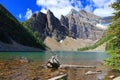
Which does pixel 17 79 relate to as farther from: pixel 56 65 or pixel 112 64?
pixel 56 65

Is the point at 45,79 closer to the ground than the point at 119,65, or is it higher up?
closer to the ground

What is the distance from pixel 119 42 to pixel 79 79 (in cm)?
789

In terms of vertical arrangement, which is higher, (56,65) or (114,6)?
(114,6)

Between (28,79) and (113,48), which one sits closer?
(113,48)

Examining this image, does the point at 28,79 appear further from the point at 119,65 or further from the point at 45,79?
the point at 119,65

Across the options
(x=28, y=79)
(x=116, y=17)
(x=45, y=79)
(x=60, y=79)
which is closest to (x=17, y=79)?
(x=28, y=79)

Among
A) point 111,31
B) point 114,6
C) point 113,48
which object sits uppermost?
point 114,6

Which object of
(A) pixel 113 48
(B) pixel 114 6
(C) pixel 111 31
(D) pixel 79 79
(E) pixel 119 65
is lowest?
(D) pixel 79 79

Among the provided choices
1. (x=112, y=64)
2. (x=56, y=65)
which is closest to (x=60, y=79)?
(x=112, y=64)

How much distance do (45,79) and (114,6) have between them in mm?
11975

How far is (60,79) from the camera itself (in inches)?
893

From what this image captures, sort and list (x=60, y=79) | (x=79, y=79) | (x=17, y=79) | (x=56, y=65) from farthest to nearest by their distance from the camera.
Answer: (x=56, y=65)
(x=79, y=79)
(x=17, y=79)
(x=60, y=79)

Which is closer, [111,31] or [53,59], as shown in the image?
[111,31]

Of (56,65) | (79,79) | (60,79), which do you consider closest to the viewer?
(60,79)
